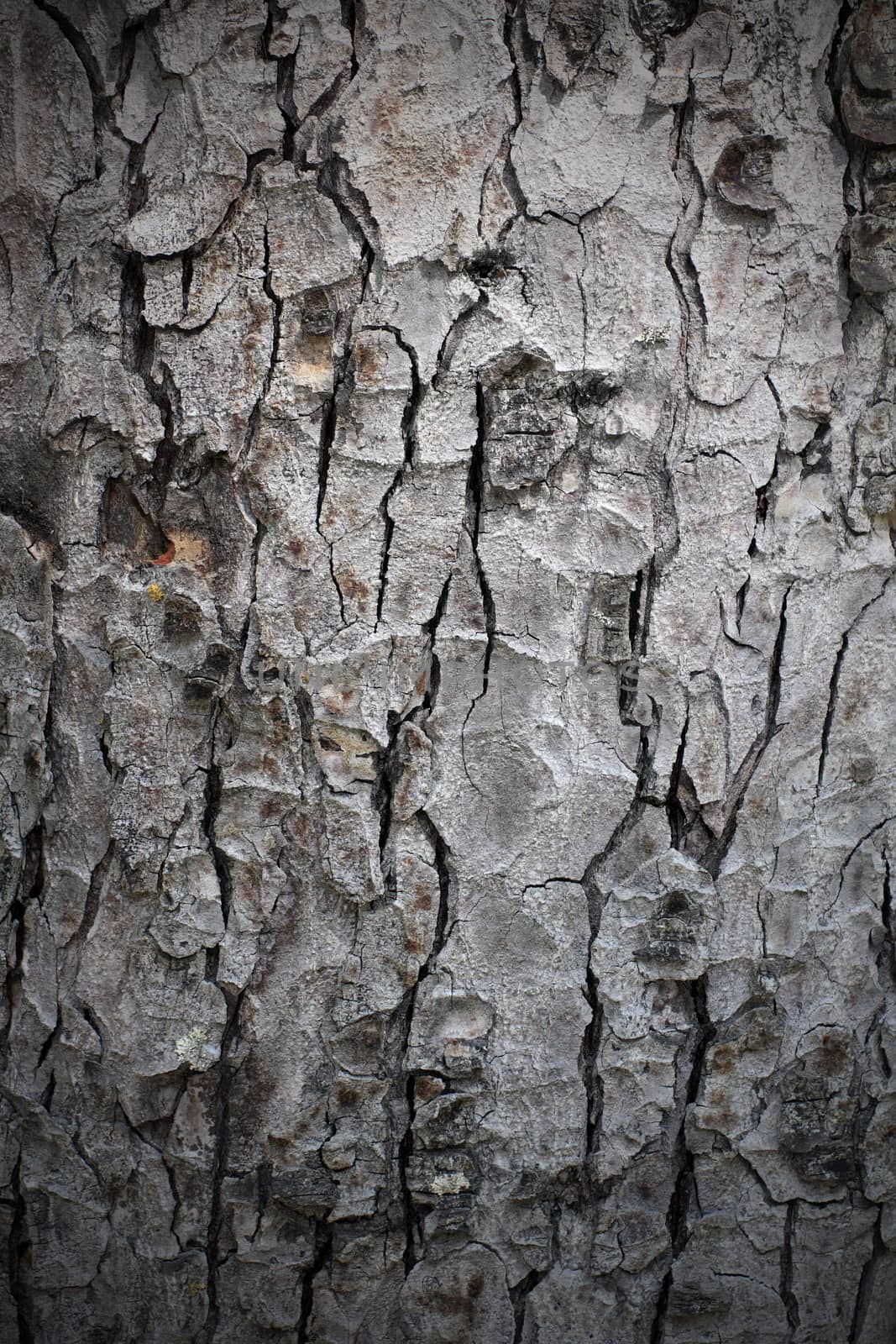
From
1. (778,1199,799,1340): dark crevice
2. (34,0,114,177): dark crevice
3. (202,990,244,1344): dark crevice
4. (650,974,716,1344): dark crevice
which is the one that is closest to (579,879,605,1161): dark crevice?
(650,974,716,1344): dark crevice

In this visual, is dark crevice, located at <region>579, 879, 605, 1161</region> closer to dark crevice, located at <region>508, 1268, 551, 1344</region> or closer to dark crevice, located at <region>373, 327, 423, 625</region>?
dark crevice, located at <region>508, 1268, 551, 1344</region>

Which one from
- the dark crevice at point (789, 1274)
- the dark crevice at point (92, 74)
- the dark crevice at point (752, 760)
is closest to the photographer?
the dark crevice at point (92, 74)

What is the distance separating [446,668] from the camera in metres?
1.21

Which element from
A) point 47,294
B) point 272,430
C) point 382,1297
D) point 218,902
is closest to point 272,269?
point 272,430

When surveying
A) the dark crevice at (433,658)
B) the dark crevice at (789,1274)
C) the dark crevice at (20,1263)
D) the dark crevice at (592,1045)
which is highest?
the dark crevice at (433,658)

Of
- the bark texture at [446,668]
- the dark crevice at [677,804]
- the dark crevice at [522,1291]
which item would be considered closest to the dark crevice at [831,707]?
the bark texture at [446,668]

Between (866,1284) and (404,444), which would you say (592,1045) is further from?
(404,444)

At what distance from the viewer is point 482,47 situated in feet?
3.72

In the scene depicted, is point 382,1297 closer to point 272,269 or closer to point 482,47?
point 272,269

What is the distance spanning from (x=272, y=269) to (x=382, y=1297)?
1406 millimetres

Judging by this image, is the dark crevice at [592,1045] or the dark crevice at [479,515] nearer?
the dark crevice at [479,515]

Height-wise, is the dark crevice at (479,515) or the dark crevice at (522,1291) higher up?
the dark crevice at (479,515)

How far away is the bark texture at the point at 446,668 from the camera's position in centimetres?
116

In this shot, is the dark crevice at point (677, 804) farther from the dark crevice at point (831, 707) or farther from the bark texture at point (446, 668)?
the dark crevice at point (831, 707)
